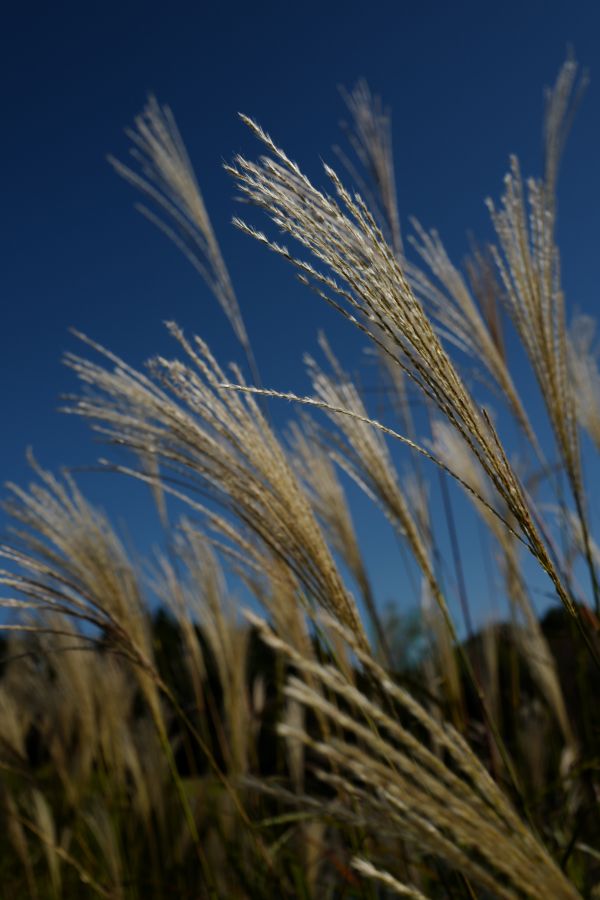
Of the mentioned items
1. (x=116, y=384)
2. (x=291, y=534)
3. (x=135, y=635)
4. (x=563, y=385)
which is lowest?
(x=135, y=635)

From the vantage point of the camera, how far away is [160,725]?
1.68 metres

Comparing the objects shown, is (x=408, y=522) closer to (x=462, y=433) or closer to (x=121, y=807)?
(x=462, y=433)

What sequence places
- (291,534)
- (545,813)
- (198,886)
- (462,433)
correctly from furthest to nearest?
(198,886) < (545,813) < (291,534) < (462,433)

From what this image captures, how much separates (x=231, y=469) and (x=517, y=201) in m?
0.78

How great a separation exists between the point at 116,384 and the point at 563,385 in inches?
31.2

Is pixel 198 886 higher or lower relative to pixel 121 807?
lower

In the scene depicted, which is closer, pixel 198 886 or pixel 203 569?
pixel 203 569

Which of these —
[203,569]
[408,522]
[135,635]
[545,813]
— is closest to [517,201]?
[408,522]

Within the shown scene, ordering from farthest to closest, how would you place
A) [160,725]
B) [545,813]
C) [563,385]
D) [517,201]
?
[545,813]
[160,725]
[517,201]
[563,385]

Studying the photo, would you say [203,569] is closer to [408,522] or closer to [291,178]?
[408,522]

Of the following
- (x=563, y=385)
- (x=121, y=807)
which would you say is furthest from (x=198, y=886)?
(x=563, y=385)

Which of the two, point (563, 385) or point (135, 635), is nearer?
point (563, 385)

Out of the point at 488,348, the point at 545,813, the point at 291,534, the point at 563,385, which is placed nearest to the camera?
the point at 291,534

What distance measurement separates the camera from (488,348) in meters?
1.82
